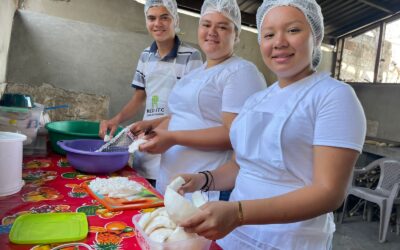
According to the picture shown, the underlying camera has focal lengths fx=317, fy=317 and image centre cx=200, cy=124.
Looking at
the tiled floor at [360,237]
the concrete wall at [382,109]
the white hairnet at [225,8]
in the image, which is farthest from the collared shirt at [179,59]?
the concrete wall at [382,109]

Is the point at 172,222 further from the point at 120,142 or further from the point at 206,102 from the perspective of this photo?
the point at 120,142

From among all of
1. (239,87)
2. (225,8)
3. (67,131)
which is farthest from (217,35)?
(67,131)

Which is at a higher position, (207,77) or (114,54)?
(114,54)

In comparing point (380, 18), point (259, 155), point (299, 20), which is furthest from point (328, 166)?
point (380, 18)

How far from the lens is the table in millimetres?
929

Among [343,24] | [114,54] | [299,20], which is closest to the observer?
[299,20]

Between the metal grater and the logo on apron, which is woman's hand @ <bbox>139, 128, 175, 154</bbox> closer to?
the metal grater

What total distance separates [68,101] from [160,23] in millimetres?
2448

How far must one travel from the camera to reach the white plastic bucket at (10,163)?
1157 mm

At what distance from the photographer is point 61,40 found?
3.84m

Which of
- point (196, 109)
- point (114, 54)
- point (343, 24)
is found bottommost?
point (196, 109)

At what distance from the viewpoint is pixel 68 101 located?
157 inches

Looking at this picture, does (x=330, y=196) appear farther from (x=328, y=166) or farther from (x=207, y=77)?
(x=207, y=77)

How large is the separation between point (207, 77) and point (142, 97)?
971 millimetres
